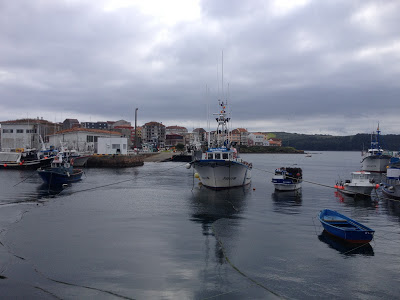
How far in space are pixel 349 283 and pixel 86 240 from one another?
513 inches

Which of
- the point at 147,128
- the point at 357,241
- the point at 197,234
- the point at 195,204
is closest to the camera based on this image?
the point at 357,241

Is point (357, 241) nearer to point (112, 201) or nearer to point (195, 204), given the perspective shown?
point (195, 204)

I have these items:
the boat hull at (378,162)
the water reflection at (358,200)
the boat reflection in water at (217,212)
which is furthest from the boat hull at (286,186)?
the boat hull at (378,162)

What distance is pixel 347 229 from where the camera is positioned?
58.9 feet

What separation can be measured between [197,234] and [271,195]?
18.5 meters

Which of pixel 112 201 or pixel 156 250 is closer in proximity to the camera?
pixel 156 250

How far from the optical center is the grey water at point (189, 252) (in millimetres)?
12203

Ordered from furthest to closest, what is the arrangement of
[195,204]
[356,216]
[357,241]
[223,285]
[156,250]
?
[195,204], [356,216], [357,241], [156,250], [223,285]

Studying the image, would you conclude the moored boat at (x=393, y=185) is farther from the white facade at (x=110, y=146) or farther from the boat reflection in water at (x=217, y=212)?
the white facade at (x=110, y=146)

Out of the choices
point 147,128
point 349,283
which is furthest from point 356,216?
point 147,128

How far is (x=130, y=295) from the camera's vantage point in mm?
11602

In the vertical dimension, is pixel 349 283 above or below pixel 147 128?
below

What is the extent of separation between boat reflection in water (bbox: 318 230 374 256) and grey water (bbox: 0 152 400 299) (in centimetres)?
5

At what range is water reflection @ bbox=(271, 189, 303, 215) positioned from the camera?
27.5 meters
